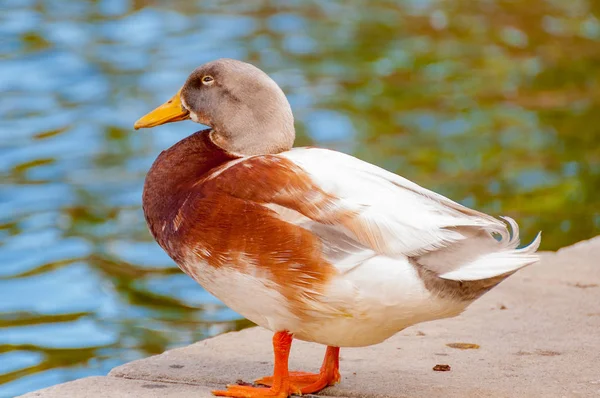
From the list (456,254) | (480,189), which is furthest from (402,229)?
(480,189)

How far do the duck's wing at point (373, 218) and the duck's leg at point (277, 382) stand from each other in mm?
385

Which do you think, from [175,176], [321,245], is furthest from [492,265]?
[175,176]

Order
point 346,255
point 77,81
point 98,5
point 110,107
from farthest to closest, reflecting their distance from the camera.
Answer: point 98,5 < point 77,81 < point 110,107 < point 346,255

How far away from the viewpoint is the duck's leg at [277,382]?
3264 mm

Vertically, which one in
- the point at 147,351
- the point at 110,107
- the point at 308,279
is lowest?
the point at 147,351

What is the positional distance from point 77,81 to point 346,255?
839 cm

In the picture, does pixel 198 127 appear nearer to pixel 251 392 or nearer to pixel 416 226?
pixel 251 392

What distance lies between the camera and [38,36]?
1225cm

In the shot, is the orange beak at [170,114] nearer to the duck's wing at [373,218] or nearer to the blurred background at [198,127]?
the duck's wing at [373,218]

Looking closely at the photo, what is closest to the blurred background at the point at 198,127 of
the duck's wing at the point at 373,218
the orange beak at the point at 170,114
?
the orange beak at the point at 170,114

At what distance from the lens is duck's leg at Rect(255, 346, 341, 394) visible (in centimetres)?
339

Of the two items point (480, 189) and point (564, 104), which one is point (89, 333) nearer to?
point (480, 189)

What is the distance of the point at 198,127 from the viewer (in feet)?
30.3

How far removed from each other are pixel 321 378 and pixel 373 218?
0.63 m
